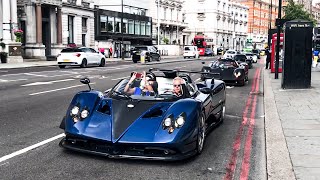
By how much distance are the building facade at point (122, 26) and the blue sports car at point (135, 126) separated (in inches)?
1952

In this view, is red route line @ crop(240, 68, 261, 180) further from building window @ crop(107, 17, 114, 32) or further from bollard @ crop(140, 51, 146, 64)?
building window @ crop(107, 17, 114, 32)

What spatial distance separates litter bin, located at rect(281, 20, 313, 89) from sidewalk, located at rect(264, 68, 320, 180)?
3023 mm

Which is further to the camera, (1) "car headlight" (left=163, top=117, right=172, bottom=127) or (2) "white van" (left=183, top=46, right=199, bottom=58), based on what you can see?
(2) "white van" (left=183, top=46, right=199, bottom=58)

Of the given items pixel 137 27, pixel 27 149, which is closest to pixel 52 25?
pixel 137 27

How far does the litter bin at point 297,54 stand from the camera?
52.5 feet

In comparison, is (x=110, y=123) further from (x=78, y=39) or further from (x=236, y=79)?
(x=78, y=39)

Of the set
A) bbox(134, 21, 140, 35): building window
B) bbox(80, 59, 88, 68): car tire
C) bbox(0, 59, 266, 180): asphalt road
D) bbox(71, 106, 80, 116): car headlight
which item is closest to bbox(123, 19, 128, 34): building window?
bbox(134, 21, 140, 35): building window

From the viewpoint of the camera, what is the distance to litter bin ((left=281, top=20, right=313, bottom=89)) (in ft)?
52.5

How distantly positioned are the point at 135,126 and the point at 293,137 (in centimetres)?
332

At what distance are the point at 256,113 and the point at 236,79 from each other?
296 inches

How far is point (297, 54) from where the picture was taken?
16109 millimetres

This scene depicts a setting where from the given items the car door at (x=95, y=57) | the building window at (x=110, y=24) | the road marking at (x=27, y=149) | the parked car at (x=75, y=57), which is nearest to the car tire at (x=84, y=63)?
the parked car at (x=75, y=57)

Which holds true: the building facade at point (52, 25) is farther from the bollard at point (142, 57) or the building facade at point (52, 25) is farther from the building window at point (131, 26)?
the building window at point (131, 26)

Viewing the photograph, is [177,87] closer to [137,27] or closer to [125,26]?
[125,26]
